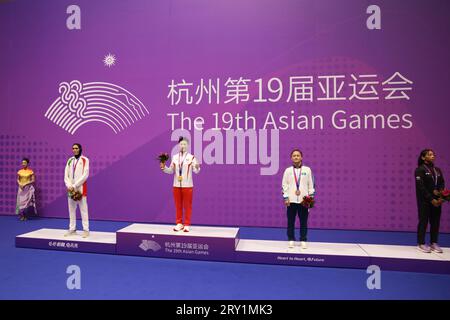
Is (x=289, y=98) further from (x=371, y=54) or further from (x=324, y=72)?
(x=371, y=54)

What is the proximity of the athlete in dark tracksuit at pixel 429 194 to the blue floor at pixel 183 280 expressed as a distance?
0.81 meters

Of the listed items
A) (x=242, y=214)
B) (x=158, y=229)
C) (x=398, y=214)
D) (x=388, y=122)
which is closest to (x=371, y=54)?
(x=388, y=122)

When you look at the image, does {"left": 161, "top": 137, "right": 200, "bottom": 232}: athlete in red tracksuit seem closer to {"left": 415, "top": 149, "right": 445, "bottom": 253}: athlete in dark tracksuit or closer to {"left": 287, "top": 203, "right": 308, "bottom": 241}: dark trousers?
{"left": 287, "top": 203, "right": 308, "bottom": 241}: dark trousers

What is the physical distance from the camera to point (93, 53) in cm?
752

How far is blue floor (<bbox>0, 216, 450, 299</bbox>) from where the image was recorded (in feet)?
10.6

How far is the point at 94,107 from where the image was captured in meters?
7.52

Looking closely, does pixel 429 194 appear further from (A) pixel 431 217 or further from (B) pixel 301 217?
(B) pixel 301 217

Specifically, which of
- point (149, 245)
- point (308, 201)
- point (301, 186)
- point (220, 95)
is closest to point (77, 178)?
point (149, 245)

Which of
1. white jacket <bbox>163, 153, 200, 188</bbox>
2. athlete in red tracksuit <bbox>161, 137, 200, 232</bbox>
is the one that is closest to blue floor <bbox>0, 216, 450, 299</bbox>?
athlete in red tracksuit <bbox>161, 137, 200, 232</bbox>

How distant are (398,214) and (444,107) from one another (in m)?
2.42

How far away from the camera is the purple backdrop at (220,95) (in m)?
6.33

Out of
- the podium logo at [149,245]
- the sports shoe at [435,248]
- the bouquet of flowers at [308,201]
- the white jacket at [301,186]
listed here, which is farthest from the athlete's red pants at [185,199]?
the sports shoe at [435,248]

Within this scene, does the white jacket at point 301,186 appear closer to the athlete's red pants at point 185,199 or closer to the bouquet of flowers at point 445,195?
the athlete's red pants at point 185,199

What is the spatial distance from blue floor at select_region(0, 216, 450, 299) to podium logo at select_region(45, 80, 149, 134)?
3587mm
